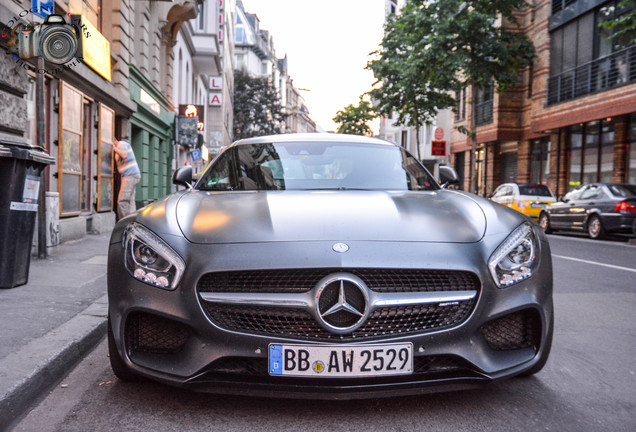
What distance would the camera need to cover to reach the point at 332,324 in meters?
2.65

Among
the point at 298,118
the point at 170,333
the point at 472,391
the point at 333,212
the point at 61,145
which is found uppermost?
the point at 298,118

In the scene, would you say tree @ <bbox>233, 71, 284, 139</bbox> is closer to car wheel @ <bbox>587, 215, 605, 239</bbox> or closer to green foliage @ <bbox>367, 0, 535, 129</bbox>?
green foliage @ <bbox>367, 0, 535, 129</bbox>

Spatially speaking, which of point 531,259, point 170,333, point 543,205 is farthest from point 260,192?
point 543,205

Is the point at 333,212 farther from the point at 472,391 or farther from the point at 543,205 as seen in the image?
the point at 543,205

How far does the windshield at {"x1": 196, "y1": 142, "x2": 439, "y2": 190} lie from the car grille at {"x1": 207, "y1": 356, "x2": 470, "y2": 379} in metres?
1.52

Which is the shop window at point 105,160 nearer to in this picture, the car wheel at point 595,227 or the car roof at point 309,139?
the car roof at point 309,139

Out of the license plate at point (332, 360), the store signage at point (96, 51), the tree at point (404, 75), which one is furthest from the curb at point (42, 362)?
the tree at point (404, 75)

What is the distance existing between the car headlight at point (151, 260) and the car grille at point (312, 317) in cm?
14

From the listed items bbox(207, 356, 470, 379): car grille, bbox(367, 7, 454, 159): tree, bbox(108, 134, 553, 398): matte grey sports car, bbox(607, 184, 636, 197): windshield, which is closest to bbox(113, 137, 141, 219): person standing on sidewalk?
bbox(108, 134, 553, 398): matte grey sports car

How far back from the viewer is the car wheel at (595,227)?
15248 millimetres

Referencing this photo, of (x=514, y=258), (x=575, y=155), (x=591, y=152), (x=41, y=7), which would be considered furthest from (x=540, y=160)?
(x=514, y=258)

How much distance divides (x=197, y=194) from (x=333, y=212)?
1.04 meters

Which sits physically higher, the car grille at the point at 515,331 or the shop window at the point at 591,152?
the shop window at the point at 591,152

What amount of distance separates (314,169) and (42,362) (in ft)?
6.54
